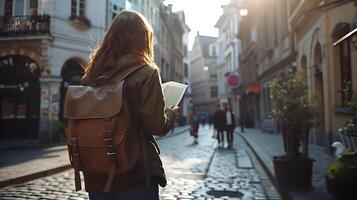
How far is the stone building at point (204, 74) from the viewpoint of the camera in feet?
241

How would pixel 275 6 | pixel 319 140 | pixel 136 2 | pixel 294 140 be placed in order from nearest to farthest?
pixel 294 140 → pixel 319 140 → pixel 275 6 → pixel 136 2

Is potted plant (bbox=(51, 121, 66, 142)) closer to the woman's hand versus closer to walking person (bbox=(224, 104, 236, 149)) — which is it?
walking person (bbox=(224, 104, 236, 149))

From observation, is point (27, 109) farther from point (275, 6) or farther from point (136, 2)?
point (275, 6)

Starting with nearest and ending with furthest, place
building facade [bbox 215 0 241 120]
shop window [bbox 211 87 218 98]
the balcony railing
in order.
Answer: the balcony railing, building facade [bbox 215 0 241 120], shop window [bbox 211 87 218 98]

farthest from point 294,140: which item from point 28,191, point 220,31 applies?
point 220,31

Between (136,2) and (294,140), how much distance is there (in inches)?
932

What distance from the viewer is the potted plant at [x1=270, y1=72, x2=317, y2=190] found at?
6.18 m

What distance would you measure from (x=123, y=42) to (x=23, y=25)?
19692 millimetres

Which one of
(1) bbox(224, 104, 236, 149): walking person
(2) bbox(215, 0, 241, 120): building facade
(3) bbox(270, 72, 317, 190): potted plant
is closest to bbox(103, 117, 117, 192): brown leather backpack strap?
(3) bbox(270, 72, 317, 190): potted plant

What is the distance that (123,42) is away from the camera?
2.20 m

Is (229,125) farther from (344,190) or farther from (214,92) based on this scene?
(214,92)

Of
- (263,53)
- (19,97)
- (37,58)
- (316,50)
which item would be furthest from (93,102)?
(263,53)

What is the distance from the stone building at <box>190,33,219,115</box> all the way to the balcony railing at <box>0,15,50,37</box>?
51.9 metres

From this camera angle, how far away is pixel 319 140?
46.1 ft
